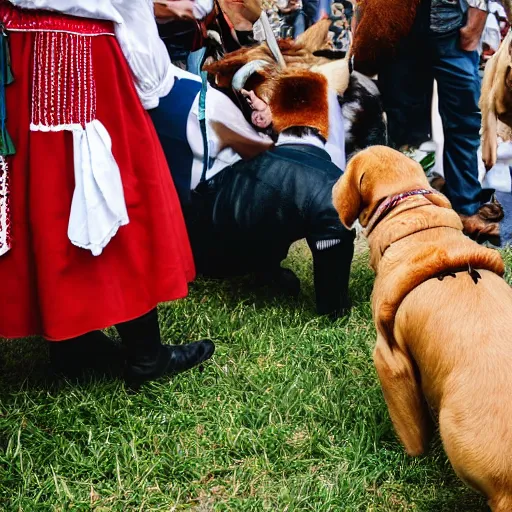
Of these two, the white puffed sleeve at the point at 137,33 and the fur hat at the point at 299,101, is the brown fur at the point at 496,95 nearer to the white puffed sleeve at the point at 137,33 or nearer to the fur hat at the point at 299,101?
the fur hat at the point at 299,101

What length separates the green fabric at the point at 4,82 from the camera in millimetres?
2020

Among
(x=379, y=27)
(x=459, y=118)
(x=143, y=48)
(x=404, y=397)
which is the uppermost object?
(x=143, y=48)

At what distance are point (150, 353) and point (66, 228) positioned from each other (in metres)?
0.73

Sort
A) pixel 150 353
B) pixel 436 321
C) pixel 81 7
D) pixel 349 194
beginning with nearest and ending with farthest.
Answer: pixel 436 321 → pixel 81 7 → pixel 349 194 → pixel 150 353

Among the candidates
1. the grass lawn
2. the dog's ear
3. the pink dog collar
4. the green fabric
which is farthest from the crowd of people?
the pink dog collar

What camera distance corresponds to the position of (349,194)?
2340 millimetres

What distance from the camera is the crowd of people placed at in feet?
6.89

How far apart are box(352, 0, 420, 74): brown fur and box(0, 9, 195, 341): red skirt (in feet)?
6.17

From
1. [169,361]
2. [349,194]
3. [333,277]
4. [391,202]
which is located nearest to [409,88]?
[333,277]

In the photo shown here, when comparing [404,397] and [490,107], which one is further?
[490,107]

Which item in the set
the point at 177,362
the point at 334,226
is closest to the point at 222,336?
the point at 177,362

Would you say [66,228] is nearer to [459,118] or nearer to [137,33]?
[137,33]

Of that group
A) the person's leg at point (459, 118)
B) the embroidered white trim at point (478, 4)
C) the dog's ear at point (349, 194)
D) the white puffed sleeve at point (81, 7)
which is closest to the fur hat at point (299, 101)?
the person's leg at point (459, 118)

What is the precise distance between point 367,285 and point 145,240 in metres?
1.62
